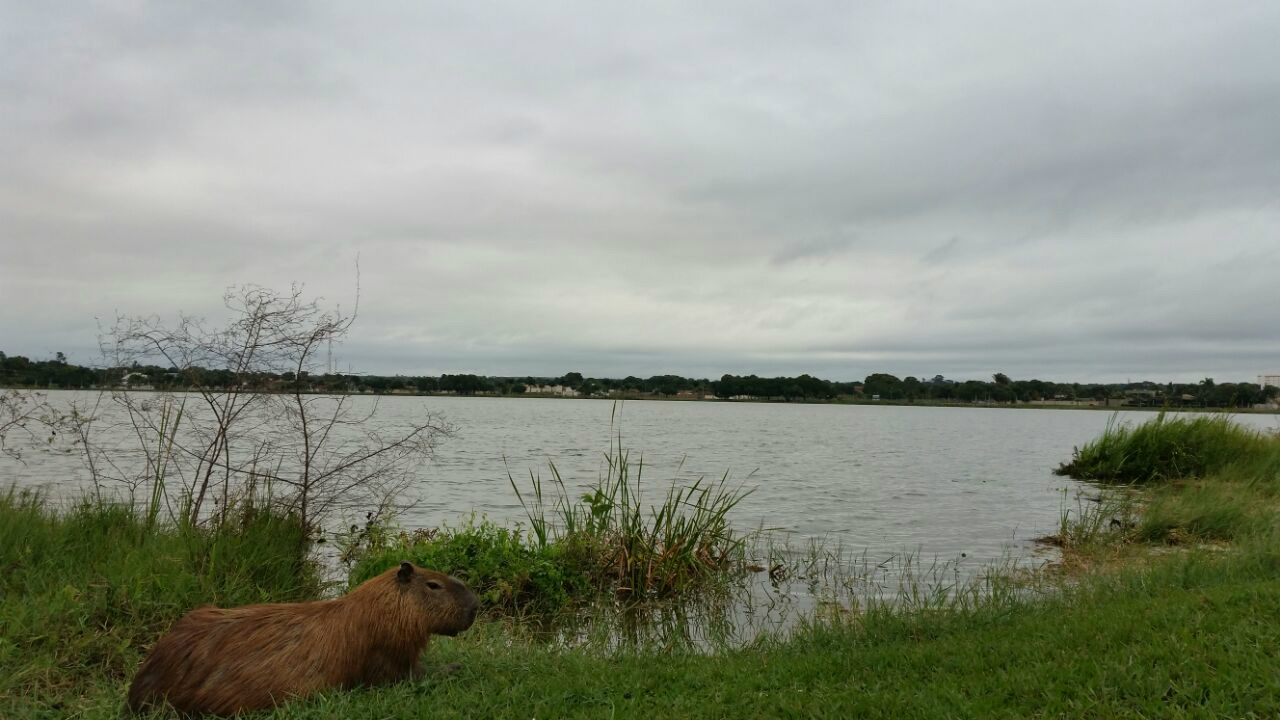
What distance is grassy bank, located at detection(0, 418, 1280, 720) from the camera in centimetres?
448

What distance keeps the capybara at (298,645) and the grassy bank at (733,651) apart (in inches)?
6.7

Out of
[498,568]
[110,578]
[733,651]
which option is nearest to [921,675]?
[733,651]

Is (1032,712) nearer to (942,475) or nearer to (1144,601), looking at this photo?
(1144,601)

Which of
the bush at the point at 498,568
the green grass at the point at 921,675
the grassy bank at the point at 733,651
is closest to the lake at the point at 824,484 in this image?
the bush at the point at 498,568

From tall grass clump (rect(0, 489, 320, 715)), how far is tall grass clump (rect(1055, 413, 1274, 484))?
18889mm

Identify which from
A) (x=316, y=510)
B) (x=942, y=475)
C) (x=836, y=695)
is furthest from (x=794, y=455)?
(x=836, y=695)

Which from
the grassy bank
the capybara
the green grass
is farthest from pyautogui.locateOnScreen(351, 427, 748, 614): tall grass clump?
the capybara

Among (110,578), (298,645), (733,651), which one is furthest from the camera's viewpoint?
(733,651)

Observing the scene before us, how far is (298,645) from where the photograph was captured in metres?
4.66

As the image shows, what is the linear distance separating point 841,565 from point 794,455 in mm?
22672

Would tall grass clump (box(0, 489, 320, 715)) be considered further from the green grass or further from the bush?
the bush

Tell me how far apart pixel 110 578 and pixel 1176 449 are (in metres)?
21.6

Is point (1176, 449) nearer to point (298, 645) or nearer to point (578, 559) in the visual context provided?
point (578, 559)

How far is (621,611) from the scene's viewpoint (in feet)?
29.6
